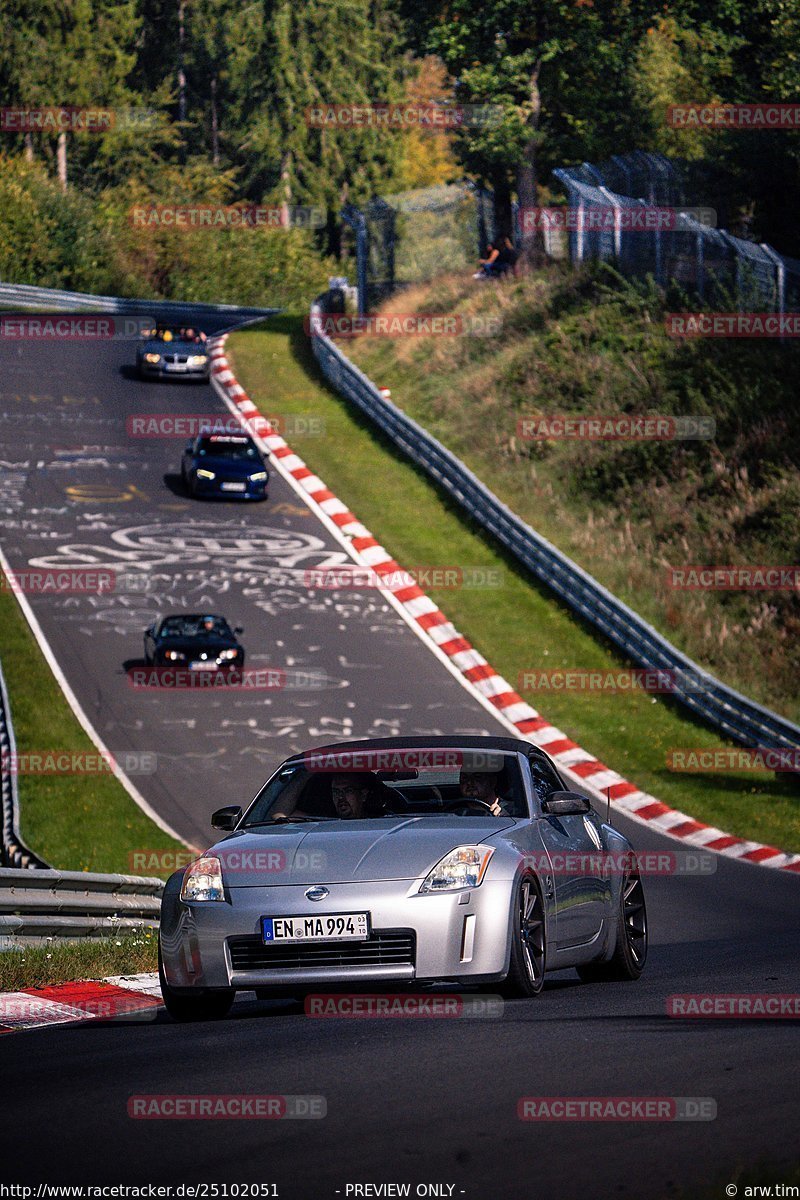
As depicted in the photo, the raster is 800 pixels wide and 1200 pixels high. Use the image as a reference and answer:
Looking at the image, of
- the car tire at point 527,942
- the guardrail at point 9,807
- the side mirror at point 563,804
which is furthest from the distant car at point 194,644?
the car tire at point 527,942

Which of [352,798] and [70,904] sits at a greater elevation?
[352,798]

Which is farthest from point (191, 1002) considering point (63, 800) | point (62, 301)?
point (62, 301)

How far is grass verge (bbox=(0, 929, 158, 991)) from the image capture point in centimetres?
1003

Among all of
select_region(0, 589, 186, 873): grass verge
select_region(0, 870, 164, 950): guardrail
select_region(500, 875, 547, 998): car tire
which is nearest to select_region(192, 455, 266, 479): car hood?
select_region(0, 589, 186, 873): grass verge

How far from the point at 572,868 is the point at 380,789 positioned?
1.12 m

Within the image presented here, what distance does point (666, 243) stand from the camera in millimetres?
39969

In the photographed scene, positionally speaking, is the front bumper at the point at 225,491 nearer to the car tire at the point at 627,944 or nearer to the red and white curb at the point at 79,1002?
the red and white curb at the point at 79,1002

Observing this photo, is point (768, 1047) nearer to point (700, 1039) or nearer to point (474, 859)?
point (700, 1039)

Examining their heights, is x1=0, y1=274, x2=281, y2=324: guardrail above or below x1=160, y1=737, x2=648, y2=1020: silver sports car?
below

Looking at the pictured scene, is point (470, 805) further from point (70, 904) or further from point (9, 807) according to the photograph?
point (9, 807)

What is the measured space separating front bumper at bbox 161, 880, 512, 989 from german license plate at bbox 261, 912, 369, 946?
0.09ft

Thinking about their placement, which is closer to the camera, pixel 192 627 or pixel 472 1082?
pixel 472 1082

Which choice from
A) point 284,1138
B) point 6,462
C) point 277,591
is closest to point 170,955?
point 284,1138

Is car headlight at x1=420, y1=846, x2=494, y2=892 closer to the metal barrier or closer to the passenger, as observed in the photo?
the passenger
